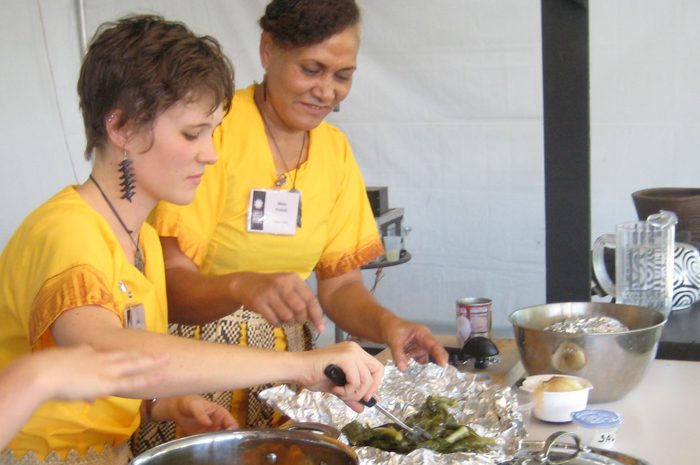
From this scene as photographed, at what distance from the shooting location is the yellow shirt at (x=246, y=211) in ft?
6.69

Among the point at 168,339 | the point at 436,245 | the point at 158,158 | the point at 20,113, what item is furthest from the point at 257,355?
the point at 20,113

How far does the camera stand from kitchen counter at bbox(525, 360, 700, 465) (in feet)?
5.26

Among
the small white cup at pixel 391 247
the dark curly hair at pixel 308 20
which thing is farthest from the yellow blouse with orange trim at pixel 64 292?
the small white cup at pixel 391 247

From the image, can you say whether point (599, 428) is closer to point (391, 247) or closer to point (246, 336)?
point (246, 336)

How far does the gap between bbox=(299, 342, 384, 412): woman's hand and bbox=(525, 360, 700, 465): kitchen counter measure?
1.26ft

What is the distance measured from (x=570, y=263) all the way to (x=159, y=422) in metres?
1.11

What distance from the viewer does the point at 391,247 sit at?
3.88m

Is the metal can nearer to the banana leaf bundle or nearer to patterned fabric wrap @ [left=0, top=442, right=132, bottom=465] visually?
the banana leaf bundle

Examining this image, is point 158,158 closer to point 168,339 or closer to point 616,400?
point 168,339

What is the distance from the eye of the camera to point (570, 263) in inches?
95.6

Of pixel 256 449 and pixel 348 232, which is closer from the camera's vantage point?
pixel 256 449

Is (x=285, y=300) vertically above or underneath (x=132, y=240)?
underneath

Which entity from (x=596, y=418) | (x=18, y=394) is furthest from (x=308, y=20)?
(x=18, y=394)

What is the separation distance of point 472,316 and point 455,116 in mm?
1817
